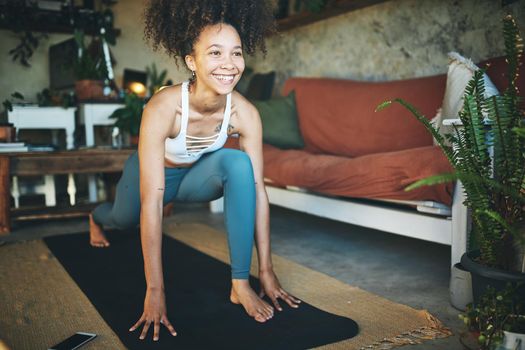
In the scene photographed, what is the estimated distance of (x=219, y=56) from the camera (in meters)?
1.66

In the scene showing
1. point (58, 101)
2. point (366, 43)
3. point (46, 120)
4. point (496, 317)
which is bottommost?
point (496, 317)

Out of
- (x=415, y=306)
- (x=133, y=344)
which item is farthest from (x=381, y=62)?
(x=133, y=344)

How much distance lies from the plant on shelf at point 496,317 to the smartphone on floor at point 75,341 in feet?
3.25

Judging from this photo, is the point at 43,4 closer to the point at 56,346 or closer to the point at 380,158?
the point at 380,158

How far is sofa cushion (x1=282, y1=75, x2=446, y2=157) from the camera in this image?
272cm

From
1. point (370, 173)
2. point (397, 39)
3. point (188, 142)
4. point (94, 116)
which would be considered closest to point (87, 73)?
point (94, 116)

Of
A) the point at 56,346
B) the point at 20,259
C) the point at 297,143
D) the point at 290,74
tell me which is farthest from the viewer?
the point at 290,74

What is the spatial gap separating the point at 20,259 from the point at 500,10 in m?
2.57

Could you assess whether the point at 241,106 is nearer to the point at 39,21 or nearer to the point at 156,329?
the point at 156,329

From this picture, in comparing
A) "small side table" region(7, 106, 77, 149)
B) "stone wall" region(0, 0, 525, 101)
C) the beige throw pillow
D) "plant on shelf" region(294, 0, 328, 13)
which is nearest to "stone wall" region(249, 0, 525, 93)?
"stone wall" region(0, 0, 525, 101)

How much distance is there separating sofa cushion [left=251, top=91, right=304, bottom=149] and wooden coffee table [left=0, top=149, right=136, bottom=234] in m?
0.89

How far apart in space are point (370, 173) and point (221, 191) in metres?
0.69

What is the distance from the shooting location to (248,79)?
4969mm

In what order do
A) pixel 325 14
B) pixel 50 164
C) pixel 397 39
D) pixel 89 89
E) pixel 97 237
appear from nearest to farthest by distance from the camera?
pixel 97 237
pixel 50 164
pixel 397 39
pixel 325 14
pixel 89 89
